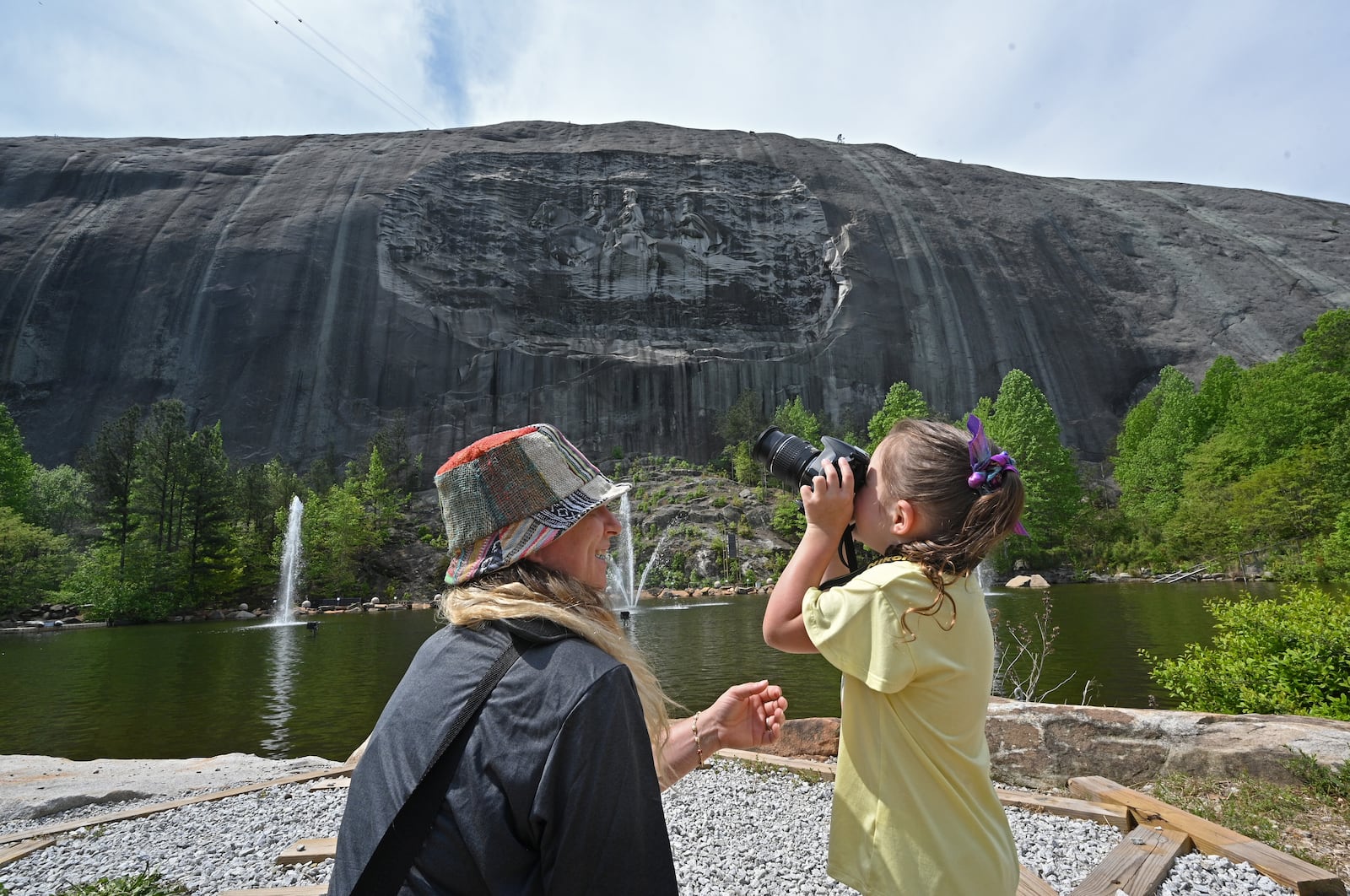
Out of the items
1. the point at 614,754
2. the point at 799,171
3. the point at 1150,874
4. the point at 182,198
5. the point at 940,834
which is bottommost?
the point at 1150,874

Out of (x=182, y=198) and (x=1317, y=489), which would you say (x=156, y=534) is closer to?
(x=182, y=198)

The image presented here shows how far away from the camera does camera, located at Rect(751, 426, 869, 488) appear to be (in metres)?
2.06

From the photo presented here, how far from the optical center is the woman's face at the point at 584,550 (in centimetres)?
158

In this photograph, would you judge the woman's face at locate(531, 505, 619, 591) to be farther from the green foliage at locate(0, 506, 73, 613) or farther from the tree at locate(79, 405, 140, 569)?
the tree at locate(79, 405, 140, 569)

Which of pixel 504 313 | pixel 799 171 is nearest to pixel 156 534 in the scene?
pixel 504 313

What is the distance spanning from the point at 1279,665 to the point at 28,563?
127 feet

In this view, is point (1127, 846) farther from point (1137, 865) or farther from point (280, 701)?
point (280, 701)

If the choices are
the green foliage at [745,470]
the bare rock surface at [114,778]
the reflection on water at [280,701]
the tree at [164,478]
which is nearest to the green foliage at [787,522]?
the green foliage at [745,470]

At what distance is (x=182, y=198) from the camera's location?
6050 centimetres

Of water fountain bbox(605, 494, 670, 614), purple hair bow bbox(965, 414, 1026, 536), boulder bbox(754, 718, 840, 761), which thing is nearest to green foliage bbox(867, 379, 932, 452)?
water fountain bbox(605, 494, 670, 614)

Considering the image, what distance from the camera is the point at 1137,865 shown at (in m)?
3.37

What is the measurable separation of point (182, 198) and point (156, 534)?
39041 millimetres

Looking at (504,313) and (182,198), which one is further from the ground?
(182,198)

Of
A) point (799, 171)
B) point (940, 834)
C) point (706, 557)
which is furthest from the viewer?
point (799, 171)
